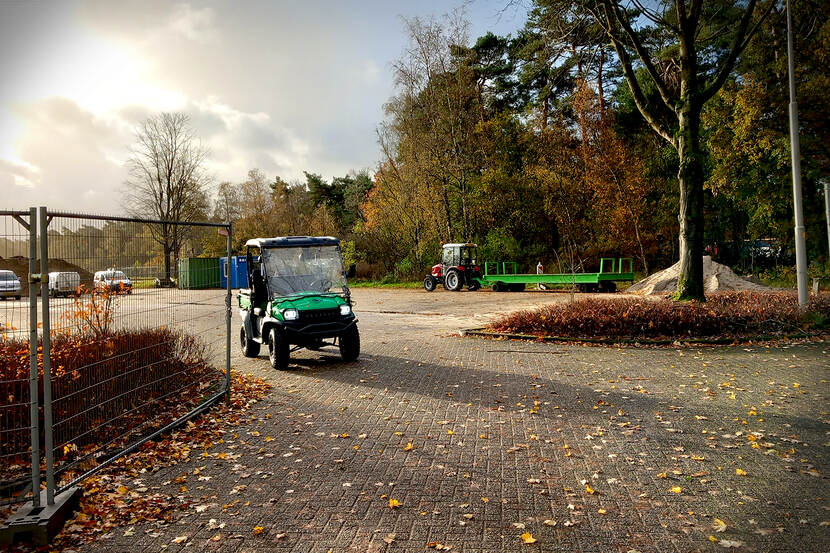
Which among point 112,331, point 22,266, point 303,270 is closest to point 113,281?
point 112,331

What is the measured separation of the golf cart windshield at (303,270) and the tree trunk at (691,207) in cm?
961

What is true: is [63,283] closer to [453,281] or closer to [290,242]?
[290,242]

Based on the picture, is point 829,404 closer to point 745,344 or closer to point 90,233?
point 745,344

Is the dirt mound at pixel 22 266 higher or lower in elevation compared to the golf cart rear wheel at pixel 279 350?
higher

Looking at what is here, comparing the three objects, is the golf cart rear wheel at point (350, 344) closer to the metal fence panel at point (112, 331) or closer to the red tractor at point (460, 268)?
the metal fence panel at point (112, 331)

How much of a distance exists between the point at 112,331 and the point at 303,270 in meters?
4.51

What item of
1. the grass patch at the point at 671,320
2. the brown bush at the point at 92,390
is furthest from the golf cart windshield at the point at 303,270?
the grass patch at the point at 671,320

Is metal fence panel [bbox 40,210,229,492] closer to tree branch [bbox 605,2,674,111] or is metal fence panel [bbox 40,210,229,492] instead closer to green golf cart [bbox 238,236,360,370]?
green golf cart [bbox 238,236,360,370]

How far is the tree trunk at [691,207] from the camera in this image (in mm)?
14672

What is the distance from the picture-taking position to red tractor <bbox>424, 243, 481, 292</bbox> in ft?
94.3

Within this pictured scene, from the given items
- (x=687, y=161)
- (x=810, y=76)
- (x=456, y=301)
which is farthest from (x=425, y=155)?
(x=687, y=161)

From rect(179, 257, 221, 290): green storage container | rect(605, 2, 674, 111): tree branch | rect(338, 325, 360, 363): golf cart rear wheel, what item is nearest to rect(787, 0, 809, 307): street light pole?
rect(605, 2, 674, 111): tree branch

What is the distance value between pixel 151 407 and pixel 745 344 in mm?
10684

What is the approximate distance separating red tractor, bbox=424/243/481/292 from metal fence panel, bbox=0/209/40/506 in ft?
78.6
